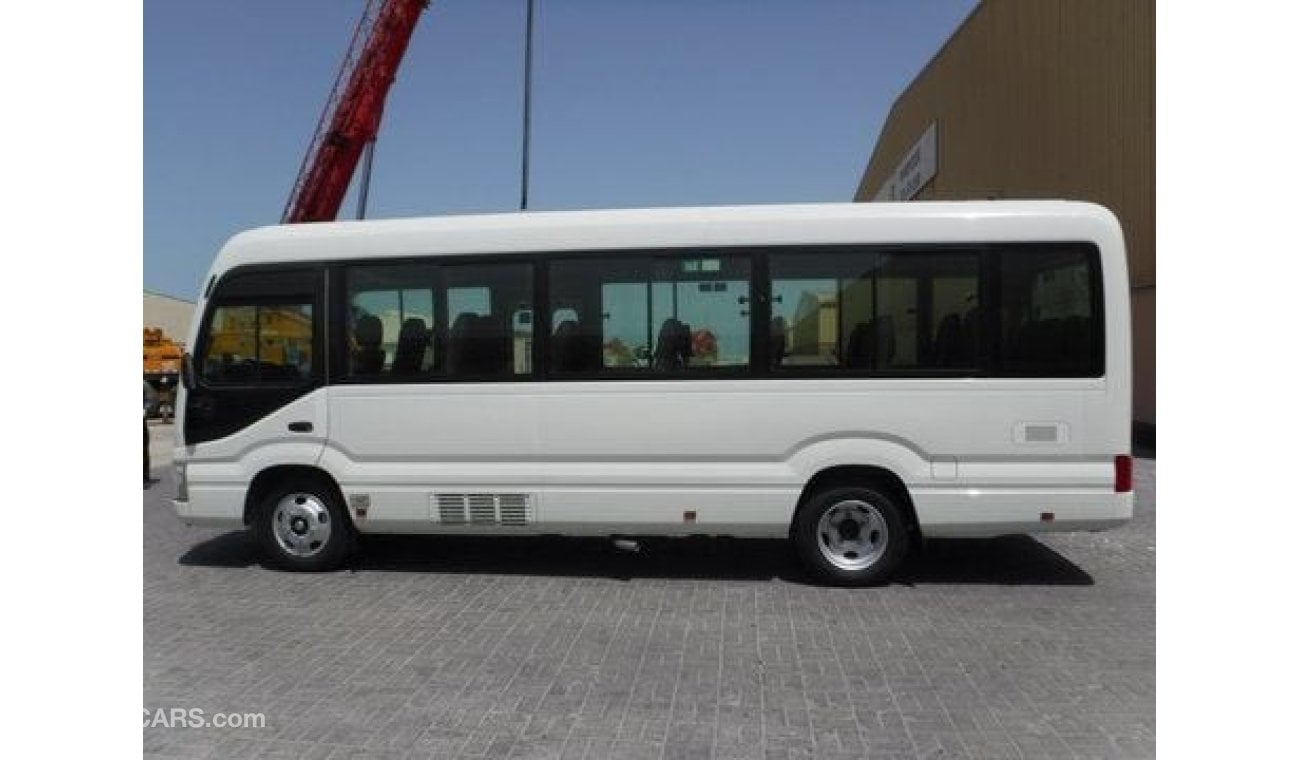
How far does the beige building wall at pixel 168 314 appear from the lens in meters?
40.1

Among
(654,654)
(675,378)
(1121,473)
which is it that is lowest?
(654,654)

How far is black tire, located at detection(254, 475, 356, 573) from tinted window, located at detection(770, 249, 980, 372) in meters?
3.56

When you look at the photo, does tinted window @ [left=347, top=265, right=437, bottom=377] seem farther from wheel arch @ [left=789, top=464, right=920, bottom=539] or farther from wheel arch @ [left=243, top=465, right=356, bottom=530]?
wheel arch @ [left=789, top=464, right=920, bottom=539]

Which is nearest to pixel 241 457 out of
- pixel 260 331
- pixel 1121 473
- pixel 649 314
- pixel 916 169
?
pixel 260 331

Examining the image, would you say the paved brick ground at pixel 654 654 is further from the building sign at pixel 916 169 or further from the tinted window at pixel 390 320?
the building sign at pixel 916 169

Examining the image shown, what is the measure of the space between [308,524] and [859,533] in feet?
13.7

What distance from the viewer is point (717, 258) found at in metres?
6.30

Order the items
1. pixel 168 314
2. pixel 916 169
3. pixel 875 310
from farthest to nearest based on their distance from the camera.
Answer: pixel 168 314, pixel 916 169, pixel 875 310

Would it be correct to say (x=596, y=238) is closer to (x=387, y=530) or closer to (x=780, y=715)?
(x=387, y=530)

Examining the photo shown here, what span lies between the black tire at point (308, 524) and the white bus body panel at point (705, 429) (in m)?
0.21

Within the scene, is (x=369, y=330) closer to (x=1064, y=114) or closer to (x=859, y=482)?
(x=859, y=482)

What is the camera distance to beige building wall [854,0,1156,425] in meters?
13.9

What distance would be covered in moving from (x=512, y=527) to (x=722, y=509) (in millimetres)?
1561

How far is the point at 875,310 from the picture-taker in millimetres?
6168
